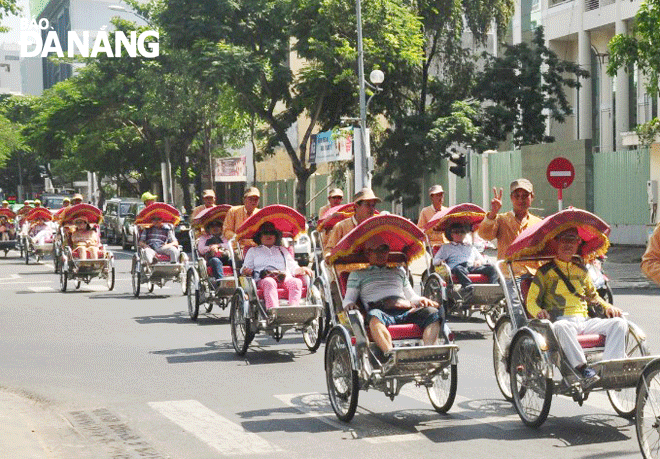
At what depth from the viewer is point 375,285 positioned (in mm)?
9891

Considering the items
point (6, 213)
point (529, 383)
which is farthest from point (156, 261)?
point (6, 213)

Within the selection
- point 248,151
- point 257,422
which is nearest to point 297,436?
point 257,422

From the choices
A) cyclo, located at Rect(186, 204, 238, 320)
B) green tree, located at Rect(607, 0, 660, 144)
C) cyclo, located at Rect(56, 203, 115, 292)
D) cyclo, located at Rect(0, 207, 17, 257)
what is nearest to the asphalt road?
cyclo, located at Rect(186, 204, 238, 320)

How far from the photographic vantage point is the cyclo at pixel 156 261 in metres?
21.4

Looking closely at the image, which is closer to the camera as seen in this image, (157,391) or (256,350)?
(157,391)

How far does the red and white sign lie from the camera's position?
83.1ft

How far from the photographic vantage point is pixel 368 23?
1574 inches

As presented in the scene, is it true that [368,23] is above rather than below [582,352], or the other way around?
above

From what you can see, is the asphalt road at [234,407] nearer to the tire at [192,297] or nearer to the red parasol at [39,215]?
the tire at [192,297]

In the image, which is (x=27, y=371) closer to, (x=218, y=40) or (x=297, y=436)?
(x=297, y=436)

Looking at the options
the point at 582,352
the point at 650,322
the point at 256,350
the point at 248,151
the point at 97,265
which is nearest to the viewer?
the point at 582,352

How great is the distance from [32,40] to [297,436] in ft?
457

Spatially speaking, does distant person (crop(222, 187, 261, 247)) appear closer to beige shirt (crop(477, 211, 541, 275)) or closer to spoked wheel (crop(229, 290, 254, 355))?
spoked wheel (crop(229, 290, 254, 355))

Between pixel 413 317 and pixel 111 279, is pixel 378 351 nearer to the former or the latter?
pixel 413 317
